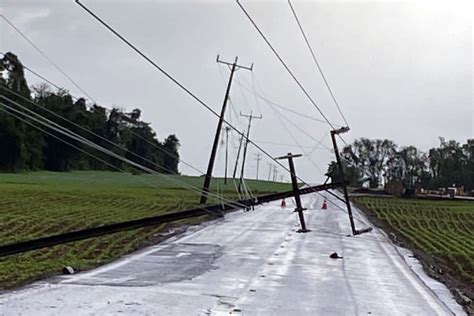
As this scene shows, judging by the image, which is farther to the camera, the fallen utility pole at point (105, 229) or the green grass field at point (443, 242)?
the green grass field at point (443, 242)

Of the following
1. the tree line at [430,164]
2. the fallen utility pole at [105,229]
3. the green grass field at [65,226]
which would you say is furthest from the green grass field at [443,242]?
the tree line at [430,164]

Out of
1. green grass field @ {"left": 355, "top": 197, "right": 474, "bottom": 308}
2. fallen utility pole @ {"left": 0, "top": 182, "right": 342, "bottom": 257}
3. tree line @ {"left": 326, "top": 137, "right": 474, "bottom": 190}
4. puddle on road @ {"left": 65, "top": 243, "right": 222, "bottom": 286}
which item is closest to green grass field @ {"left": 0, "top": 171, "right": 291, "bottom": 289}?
puddle on road @ {"left": 65, "top": 243, "right": 222, "bottom": 286}

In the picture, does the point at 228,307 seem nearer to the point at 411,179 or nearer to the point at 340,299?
the point at 340,299

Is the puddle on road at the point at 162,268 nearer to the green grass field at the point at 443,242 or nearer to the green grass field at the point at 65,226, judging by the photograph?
the green grass field at the point at 65,226

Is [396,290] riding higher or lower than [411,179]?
lower

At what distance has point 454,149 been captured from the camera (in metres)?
122

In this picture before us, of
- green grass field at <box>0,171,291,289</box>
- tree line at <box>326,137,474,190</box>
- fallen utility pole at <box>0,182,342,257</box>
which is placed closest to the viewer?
fallen utility pole at <box>0,182,342,257</box>

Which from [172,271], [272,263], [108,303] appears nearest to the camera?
[108,303]

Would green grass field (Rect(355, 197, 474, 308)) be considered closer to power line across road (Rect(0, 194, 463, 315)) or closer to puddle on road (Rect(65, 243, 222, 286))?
power line across road (Rect(0, 194, 463, 315))

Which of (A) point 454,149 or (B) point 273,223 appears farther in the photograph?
(A) point 454,149

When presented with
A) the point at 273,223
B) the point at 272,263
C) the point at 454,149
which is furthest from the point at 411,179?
the point at 272,263

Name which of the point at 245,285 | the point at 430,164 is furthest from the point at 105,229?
the point at 430,164

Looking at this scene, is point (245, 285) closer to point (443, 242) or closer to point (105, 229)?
point (105, 229)

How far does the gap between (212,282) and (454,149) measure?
113692mm
